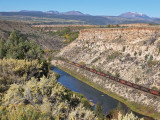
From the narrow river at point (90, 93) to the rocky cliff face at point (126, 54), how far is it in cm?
888

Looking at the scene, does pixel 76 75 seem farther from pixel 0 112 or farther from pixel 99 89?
pixel 0 112

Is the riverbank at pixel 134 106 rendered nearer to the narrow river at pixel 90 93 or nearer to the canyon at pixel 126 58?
the canyon at pixel 126 58

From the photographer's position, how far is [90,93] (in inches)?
2048

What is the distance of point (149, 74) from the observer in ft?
162

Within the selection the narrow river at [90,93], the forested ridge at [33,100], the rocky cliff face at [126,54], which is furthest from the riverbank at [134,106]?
the forested ridge at [33,100]

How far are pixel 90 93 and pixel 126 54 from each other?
2076 centimetres

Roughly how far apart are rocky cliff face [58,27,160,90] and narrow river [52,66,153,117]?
888 centimetres

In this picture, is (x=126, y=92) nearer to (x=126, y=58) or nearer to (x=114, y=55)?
(x=126, y=58)

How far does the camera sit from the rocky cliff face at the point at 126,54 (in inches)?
2007

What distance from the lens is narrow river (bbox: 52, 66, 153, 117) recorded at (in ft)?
142

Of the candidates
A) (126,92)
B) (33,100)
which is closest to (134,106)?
(126,92)

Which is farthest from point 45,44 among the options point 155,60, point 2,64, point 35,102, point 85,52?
point 35,102

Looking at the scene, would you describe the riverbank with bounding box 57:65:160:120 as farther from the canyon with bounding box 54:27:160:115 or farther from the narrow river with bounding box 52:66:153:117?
the narrow river with bounding box 52:66:153:117

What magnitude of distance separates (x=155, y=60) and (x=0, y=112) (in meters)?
46.5
